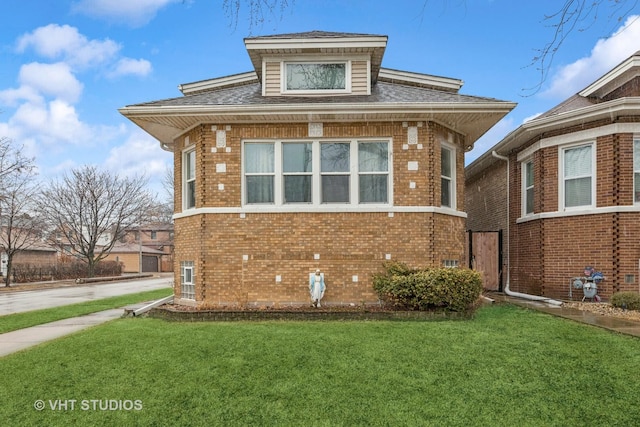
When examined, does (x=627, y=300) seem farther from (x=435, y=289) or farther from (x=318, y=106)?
(x=318, y=106)

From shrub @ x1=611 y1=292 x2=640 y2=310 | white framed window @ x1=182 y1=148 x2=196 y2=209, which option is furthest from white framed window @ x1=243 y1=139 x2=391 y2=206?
shrub @ x1=611 y1=292 x2=640 y2=310

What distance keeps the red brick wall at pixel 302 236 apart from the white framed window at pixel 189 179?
81 cm

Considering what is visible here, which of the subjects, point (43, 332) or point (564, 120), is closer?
point (43, 332)

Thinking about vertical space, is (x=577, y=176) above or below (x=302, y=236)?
above

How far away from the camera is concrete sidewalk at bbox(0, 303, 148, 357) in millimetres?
7535

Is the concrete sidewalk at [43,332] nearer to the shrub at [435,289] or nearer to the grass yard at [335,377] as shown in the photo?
the grass yard at [335,377]

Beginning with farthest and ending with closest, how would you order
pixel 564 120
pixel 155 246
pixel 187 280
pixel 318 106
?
pixel 155 246, pixel 564 120, pixel 187 280, pixel 318 106

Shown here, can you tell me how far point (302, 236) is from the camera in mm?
9578

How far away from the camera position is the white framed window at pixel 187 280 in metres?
10.1

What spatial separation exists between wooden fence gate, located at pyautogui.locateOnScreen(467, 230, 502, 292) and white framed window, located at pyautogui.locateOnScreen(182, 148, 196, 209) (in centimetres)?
873

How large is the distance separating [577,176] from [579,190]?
353 millimetres

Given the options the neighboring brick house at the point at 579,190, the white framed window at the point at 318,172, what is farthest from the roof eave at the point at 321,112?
the neighboring brick house at the point at 579,190

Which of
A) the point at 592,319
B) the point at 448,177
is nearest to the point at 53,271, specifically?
the point at 448,177

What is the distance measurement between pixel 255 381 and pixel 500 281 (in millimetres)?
10779
